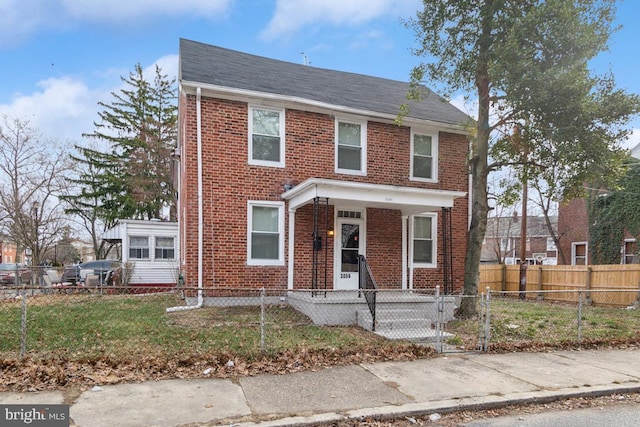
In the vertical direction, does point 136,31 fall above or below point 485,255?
above

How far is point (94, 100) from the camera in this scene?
32656 mm

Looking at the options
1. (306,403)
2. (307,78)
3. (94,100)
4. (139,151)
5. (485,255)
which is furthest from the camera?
(485,255)

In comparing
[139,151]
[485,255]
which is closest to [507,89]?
[139,151]

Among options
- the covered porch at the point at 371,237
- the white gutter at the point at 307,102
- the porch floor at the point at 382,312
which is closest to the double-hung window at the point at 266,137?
the white gutter at the point at 307,102

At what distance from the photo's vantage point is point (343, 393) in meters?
4.76

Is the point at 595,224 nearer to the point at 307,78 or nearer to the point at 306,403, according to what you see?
the point at 307,78

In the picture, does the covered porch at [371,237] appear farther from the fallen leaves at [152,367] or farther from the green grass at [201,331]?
the fallen leaves at [152,367]

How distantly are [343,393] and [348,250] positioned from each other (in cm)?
653

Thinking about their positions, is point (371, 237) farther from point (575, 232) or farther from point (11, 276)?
point (11, 276)

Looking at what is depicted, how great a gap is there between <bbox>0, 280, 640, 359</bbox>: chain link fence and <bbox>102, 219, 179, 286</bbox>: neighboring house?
17.6 feet

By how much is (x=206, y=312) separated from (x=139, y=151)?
24.0 meters

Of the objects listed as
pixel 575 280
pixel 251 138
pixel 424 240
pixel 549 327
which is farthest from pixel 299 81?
pixel 575 280

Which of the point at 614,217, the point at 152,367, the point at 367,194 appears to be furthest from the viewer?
the point at 614,217

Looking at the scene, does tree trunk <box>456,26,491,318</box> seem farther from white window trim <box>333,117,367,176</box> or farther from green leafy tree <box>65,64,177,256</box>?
green leafy tree <box>65,64,177,256</box>
